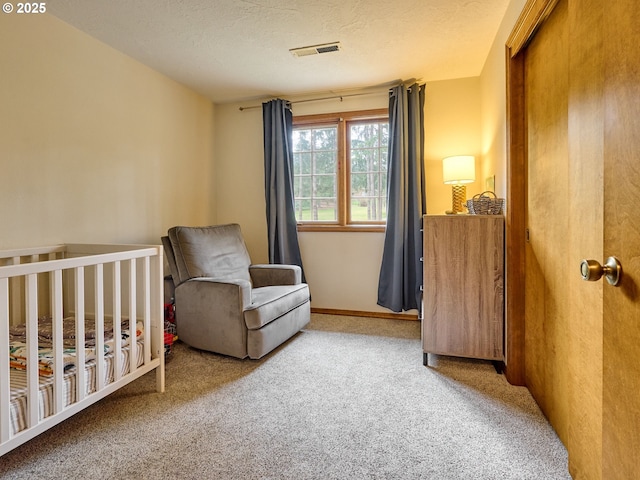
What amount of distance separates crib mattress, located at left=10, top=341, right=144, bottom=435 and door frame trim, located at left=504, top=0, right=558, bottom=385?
2.19 metres

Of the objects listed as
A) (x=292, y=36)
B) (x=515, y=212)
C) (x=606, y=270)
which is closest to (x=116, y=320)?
(x=606, y=270)

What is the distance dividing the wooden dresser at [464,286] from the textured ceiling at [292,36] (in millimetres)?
1307

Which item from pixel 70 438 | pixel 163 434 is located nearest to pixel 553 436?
pixel 163 434

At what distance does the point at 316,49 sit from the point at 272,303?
196 centimetres

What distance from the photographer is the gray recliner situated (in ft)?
7.86

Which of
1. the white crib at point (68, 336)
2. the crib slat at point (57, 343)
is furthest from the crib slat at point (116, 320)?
the crib slat at point (57, 343)

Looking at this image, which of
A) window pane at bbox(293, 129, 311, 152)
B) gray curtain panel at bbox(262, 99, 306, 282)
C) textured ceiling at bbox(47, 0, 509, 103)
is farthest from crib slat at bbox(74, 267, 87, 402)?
window pane at bbox(293, 129, 311, 152)

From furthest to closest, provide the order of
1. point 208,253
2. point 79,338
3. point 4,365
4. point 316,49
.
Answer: point 208,253 → point 316,49 → point 79,338 → point 4,365

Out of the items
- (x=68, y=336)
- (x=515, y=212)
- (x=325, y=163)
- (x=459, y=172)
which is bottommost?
(x=68, y=336)

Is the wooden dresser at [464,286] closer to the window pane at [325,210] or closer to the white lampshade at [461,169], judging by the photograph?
the white lampshade at [461,169]

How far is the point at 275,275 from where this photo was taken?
3.14 m

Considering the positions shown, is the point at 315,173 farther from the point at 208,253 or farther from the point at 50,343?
the point at 50,343

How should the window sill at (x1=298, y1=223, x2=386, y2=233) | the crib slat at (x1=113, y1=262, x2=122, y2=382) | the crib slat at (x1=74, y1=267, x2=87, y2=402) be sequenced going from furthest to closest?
the window sill at (x1=298, y1=223, x2=386, y2=233) < the crib slat at (x1=113, y1=262, x2=122, y2=382) < the crib slat at (x1=74, y1=267, x2=87, y2=402)

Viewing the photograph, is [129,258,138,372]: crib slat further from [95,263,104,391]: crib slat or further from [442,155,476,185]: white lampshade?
[442,155,476,185]: white lampshade
